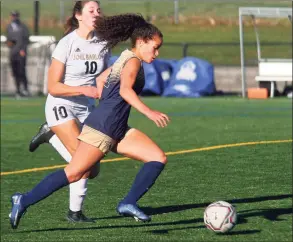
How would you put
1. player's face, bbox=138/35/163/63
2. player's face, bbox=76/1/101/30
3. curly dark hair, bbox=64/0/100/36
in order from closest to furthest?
player's face, bbox=138/35/163/63, player's face, bbox=76/1/101/30, curly dark hair, bbox=64/0/100/36

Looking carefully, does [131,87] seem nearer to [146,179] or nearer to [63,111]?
[146,179]

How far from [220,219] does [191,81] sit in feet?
63.9

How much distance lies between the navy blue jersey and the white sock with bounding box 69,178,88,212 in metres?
0.98

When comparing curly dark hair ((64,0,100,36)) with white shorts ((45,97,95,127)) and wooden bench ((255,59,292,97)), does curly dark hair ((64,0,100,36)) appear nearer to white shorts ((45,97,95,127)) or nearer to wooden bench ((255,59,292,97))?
white shorts ((45,97,95,127))

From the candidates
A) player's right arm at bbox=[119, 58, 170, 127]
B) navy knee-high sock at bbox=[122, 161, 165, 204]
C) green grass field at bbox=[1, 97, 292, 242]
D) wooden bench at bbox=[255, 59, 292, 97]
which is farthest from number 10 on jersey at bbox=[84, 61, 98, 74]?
wooden bench at bbox=[255, 59, 292, 97]

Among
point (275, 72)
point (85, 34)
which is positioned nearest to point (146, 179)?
point (85, 34)

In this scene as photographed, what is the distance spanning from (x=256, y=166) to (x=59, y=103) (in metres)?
4.08

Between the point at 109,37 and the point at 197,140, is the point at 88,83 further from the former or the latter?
the point at 197,140

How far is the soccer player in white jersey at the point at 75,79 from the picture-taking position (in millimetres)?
10125

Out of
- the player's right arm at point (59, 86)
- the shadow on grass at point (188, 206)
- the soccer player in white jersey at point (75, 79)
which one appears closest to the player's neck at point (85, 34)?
the soccer player in white jersey at point (75, 79)

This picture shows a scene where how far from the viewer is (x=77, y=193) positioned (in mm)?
10047

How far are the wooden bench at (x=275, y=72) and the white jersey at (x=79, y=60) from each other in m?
17.6

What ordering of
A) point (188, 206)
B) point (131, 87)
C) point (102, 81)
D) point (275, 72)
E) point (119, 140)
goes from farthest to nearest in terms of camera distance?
point (275, 72)
point (188, 206)
point (102, 81)
point (119, 140)
point (131, 87)

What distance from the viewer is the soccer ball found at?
9.06m
